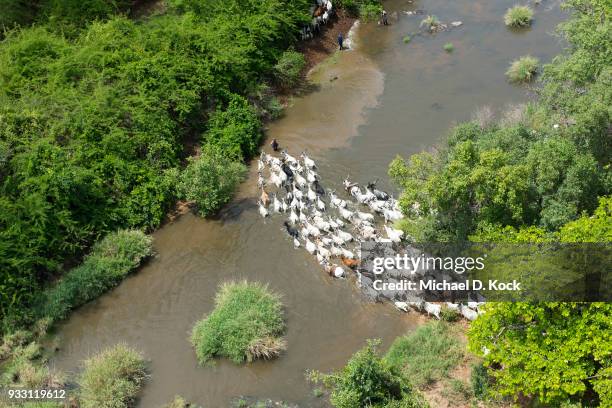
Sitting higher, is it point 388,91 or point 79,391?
point 388,91

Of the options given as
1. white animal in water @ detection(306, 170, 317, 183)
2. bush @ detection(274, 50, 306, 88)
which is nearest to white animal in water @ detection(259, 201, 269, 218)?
white animal in water @ detection(306, 170, 317, 183)

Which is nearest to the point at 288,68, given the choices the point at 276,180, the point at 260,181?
the point at 276,180

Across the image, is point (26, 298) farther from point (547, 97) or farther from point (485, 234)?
point (547, 97)

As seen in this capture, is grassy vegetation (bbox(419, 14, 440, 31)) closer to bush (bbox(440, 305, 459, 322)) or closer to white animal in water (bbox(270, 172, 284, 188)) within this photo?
white animal in water (bbox(270, 172, 284, 188))

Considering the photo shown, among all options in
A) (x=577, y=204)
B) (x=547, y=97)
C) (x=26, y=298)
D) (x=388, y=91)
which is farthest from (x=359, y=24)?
(x=26, y=298)

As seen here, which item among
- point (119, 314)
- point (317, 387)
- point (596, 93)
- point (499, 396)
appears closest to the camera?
point (499, 396)

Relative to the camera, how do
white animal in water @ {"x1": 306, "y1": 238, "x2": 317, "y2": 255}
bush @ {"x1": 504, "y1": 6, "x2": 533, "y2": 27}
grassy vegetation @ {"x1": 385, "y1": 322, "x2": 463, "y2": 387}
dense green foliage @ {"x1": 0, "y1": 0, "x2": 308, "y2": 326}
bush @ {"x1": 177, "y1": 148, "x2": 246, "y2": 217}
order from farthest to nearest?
bush @ {"x1": 504, "y1": 6, "x2": 533, "y2": 27} → bush @ {"x1": 177, "y1": 148, "x2": 246, "y2": 217} → dense green foliage @ {"x1": 0, "y1": 0, "x2": 308, "y2": 326} → white animal in water @ {"x1": 306, "y1": 238, "x2": 317, "y2": 255} → grassy vegetation @ {"x1": 385, "y1": 322, "x2": 463, "y2": 387}
